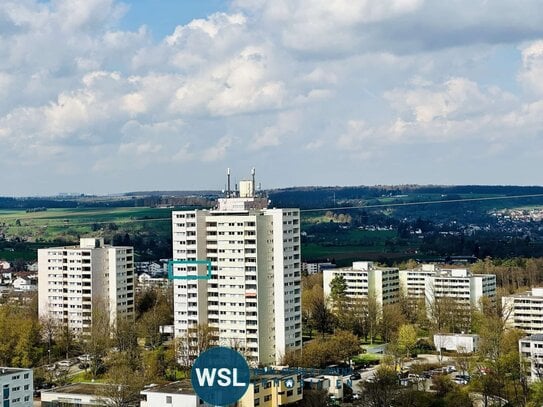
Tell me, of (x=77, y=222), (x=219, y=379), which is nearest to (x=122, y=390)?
(x=219, y=379)

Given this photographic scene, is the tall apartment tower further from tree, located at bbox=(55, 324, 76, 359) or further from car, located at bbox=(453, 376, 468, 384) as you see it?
car, located at bbox=(453, 376, 468, 384)

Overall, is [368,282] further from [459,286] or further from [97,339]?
[97,339]

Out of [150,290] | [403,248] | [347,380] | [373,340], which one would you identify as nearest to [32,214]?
[403,248]

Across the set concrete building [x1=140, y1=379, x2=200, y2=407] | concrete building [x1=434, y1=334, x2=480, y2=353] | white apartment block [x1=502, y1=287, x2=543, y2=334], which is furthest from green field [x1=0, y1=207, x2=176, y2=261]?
concrete building [x1=140, y1=379, x2=200, y2=407]

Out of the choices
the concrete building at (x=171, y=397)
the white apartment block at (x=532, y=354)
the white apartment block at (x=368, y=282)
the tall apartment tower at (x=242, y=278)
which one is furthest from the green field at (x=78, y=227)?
the concrete building at (x=171, y=397)

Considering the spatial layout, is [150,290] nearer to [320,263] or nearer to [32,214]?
[320,263]

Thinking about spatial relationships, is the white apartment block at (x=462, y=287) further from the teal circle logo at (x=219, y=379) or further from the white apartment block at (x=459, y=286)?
the teal circle logo at (x=219, y=379)
